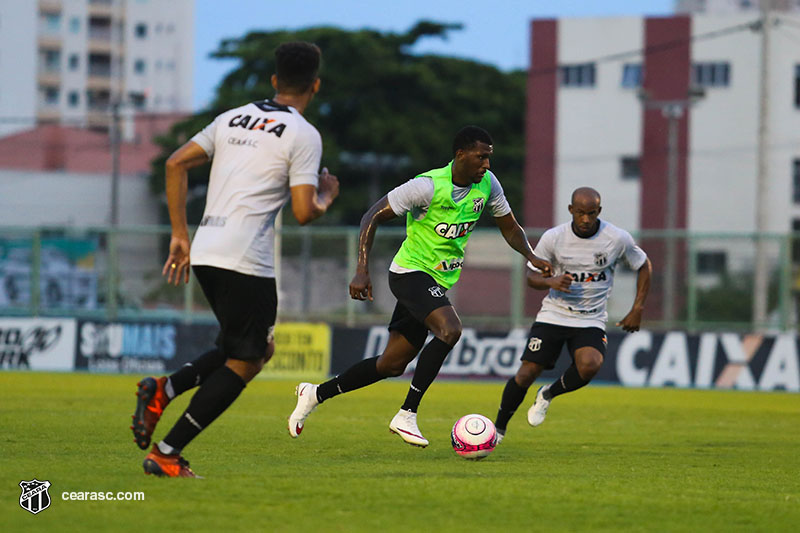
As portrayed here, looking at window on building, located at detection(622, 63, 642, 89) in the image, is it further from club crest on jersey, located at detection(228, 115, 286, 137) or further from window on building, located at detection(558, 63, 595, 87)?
club crest on jersey, located at detection(228, 115, 286, 137)

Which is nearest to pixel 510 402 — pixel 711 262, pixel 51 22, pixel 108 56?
pixel 711 262

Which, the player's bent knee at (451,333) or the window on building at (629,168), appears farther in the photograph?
the window on building at (629,168)

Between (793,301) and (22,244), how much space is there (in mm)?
15366

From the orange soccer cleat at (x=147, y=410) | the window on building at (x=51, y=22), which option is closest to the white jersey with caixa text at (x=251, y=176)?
the orange soccer cleat at (x=147, y=410)

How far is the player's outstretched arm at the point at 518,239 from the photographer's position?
9461 millimetres

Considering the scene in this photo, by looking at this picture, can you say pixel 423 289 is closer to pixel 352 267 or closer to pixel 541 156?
pixel 352 267

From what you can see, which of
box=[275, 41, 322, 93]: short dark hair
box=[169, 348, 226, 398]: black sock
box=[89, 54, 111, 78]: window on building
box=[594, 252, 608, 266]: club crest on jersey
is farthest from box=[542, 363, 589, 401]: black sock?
box=[89, 54, 111, 78]: window on building

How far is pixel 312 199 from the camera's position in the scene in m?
6.45

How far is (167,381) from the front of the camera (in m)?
6.80

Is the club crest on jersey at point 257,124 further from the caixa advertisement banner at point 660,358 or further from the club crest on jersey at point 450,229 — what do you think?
the caixa advertisement banner at point 660,358

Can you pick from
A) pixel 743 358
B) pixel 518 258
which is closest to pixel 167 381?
pixel 743 358

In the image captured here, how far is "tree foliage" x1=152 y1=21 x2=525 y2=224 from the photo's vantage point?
179 feet

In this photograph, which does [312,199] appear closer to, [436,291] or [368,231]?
[368,231]

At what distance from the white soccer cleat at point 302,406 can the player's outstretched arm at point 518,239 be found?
1.88m
